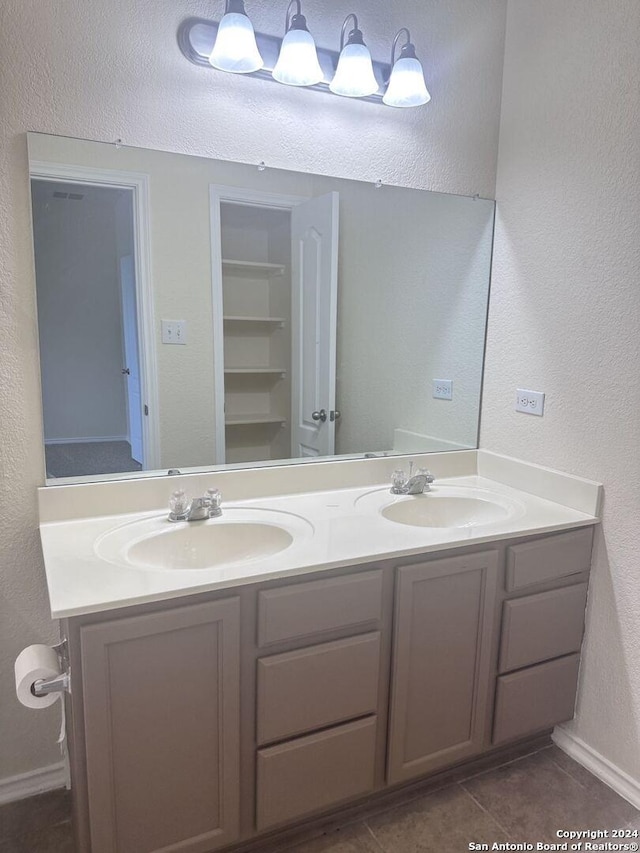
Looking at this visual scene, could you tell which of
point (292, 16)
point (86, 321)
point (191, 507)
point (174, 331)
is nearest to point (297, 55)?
point (292, 16)

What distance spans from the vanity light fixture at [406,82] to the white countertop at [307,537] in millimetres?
1243

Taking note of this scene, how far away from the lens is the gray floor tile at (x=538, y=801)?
1.60m

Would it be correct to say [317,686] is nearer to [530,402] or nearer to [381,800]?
[381,800]

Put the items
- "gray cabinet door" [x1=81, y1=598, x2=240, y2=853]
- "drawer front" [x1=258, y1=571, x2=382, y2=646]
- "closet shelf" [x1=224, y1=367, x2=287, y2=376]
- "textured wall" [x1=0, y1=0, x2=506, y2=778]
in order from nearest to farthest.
Result: "gray cabinet door" [x1=81, y1=598, x2=240, y2=853]
"drawer front" [x1=258, y1=571, x2=382, y2=646]
"textured wall" [x1=0, y1=0, x2=506, y2=778]
"closet shelf" [x1=224, y1=367, x2=287, y2=376]

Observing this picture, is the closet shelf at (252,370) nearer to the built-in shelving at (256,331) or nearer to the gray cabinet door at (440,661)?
the built-in shelving at (256,331)

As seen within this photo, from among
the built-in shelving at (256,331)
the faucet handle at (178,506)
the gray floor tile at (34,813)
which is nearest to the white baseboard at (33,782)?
the gray floor tile at (34,813)

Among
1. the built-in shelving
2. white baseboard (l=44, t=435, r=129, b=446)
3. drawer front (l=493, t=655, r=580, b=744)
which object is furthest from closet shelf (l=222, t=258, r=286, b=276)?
drawer front (l=493, t=655, r=580, b=744)

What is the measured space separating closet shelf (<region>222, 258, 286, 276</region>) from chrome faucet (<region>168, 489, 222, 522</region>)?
0.69 meters

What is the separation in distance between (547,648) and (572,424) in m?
0.70

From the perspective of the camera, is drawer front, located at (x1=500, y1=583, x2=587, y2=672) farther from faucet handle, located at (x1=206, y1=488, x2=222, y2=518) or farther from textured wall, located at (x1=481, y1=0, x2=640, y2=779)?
faucet handle, located at (x1=206, y1=488, x2=222, y2=518)

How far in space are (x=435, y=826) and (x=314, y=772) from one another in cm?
44

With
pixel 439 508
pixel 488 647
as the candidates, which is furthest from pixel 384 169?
pixel 488 647

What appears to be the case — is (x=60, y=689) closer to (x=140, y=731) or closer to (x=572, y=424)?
(x=140, y=731)

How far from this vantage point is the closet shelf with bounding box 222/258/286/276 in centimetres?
175
